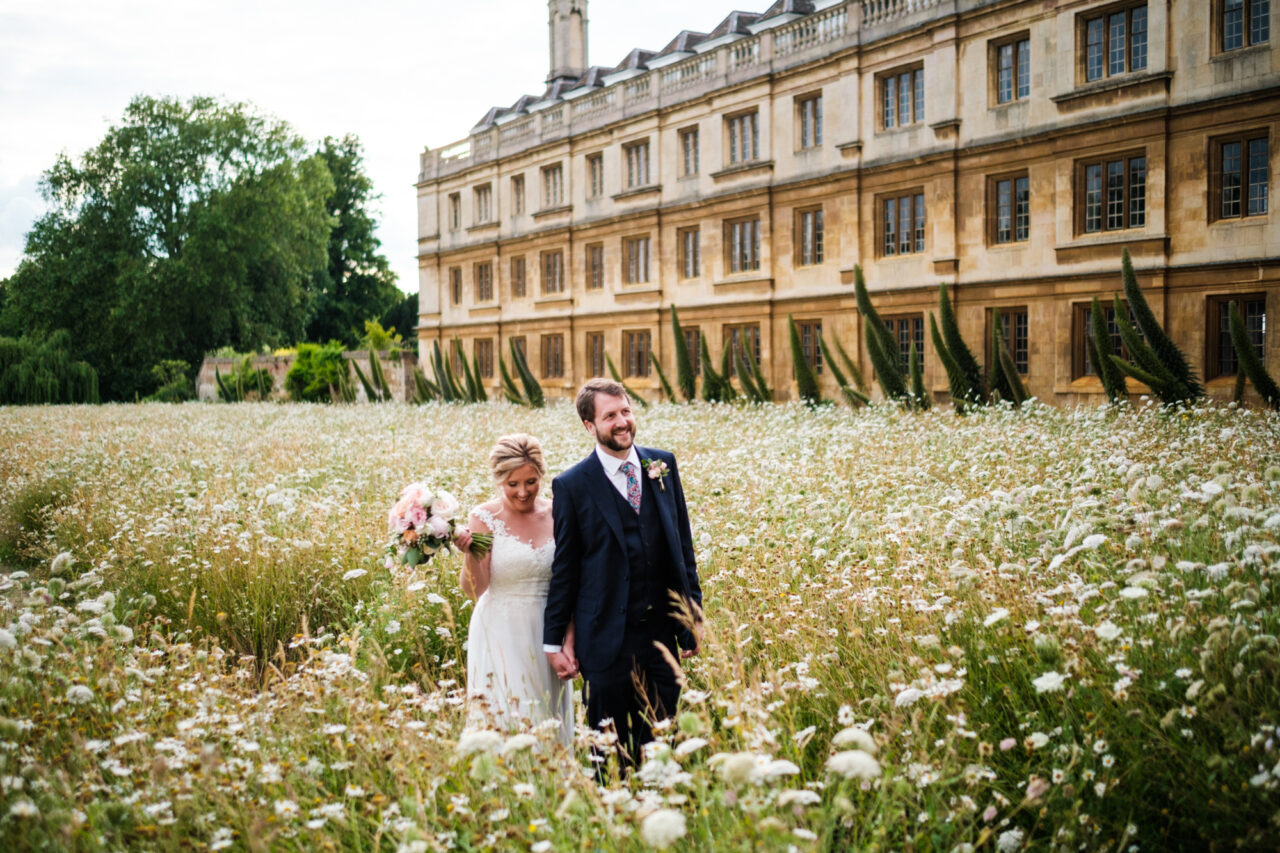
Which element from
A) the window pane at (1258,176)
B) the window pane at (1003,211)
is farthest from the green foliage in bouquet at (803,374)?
the window pane at (1258,176)

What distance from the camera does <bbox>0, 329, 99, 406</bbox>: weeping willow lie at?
135 feet

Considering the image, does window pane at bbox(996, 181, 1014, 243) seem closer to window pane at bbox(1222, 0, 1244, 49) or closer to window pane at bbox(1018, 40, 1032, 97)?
window pane at bbox(1018, 40, 1032, 97)

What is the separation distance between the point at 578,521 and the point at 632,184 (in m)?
30.9

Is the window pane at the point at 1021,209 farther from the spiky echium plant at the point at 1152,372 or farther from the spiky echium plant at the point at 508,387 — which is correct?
the spiky echium plant at the point at 508,387

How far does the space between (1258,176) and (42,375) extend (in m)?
43.7

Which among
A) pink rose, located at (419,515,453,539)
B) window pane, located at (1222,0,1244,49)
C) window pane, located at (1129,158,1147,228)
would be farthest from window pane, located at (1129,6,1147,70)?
pink rose, located at (419,515,453,539)

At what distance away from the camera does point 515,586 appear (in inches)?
184

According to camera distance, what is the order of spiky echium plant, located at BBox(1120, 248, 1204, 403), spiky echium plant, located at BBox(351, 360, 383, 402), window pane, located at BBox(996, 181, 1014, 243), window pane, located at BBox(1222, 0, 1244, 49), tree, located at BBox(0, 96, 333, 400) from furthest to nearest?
tree, located at BBox(0, 96, 333, 400) < spiky echium plant, located at BBox(351, 360, 383, 402) < window pane, located at BBox(996, 181, 1014, 243) < window pane, located at BBox(1222, 0, 1244, 49) < spiky echium plant, located at BBox(1120, 248, 1204, 403)

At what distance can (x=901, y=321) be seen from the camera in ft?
84.4

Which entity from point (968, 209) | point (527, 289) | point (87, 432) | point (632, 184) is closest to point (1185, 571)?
point (87, 432)

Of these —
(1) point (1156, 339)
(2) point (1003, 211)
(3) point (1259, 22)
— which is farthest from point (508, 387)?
(3) point (1259, 22)

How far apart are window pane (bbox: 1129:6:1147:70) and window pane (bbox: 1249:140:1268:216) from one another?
2.94m

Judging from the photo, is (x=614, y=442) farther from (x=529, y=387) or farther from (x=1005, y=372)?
(x=529, y=387)

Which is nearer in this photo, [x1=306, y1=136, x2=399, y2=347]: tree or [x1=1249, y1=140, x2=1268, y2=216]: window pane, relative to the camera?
[x1=1249, y1=140, x2=1268, y2=216]: window pane
